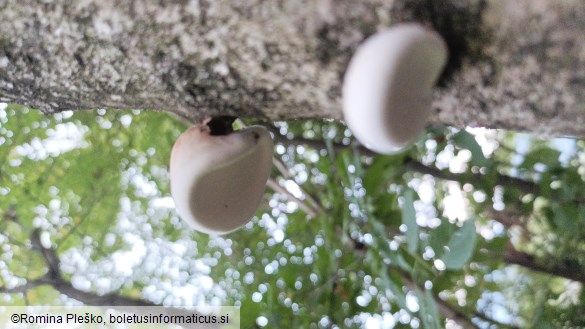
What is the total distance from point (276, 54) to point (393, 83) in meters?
0.08

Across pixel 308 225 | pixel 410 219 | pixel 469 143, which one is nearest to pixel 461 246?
pixel 410 219

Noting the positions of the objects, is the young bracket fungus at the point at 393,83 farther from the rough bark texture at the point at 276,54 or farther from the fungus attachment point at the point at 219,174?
the fungus attachment point at the point at 219,174

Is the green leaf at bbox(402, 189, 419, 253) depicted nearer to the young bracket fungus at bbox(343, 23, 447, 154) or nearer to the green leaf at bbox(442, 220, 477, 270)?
the green leaf at bbox(442, 220, 477, 270)

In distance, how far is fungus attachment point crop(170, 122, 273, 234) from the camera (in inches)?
17.9

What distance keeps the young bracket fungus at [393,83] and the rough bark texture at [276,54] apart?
0.05 ft

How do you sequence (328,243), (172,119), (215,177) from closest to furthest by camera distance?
(215,177)
(328,243)
(172,119)

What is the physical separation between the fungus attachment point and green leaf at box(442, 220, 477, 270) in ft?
0.59

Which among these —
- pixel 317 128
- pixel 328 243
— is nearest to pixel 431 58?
pixel 328 243

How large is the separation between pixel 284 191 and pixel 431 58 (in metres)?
0.61

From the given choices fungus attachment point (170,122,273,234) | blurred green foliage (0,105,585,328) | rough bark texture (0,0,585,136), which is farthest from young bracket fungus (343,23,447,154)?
blurred green foliage (0,105,585,328)

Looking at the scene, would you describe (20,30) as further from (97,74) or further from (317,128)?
(317,128)

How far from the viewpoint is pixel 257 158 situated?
0.47 m

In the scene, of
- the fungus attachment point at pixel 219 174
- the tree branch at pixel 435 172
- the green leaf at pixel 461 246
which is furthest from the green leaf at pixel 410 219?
the tree branch at pixel 435 172

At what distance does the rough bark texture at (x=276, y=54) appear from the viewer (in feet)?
1.09
